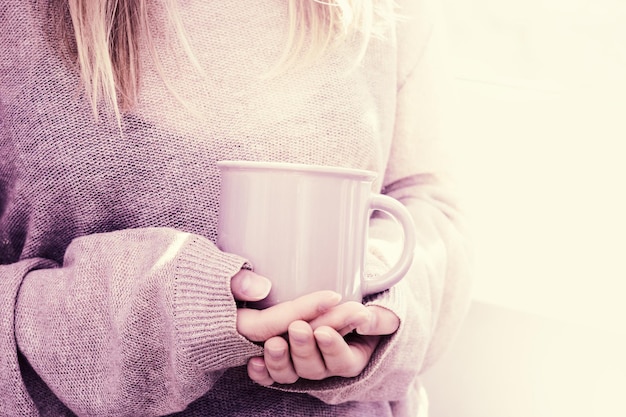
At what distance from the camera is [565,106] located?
36.4 inches

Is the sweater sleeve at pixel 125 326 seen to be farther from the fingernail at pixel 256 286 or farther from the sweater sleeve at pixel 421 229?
the sweater sleeve at pixel 421 229

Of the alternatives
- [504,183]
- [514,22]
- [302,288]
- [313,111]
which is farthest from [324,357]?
[514,22]

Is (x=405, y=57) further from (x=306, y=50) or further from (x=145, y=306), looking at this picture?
(x=145, y=306)

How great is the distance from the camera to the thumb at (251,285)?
16.2 inches

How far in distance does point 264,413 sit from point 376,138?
0.33 metres

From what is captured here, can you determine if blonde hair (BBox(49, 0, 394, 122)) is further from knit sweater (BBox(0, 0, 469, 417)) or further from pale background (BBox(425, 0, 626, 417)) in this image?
pale background (BBox(425, 0, 626, 417))

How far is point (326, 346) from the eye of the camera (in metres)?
0.42

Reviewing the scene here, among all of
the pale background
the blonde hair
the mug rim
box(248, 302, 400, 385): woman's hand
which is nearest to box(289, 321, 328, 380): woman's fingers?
box(248, 302, 400, 385): woman's hand

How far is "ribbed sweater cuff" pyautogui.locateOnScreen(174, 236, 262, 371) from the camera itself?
1.39ft

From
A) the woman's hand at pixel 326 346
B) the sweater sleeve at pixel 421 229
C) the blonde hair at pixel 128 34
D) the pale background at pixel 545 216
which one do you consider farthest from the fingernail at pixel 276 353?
the pale background at pixel 545 216

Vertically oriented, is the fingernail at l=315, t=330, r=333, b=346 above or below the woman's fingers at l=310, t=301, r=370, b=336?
below

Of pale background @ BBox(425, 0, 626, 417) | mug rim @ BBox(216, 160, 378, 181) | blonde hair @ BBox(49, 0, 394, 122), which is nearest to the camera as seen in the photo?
mug rim @ BBox(216, 160, 378, 181)

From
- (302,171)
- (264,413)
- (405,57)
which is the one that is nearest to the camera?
(302,171)

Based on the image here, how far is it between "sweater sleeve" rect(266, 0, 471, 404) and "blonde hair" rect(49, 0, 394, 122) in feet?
0.38
